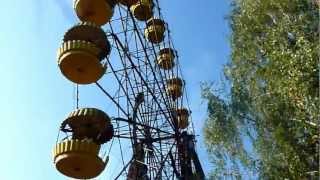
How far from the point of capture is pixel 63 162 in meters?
11.7

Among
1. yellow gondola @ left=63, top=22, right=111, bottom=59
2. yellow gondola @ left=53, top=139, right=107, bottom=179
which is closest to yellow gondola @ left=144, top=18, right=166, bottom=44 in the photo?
yellow gondola @ left=63, top=22, right=111, bottom=59

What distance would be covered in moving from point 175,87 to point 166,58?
47.3 inches

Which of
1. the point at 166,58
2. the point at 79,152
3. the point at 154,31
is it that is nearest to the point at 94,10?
the point at 79,152

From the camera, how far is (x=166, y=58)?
802 inches

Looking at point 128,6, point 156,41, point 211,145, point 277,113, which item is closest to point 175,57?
point 156,41

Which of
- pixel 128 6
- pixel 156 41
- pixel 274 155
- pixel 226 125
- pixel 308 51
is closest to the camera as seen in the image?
pixel 308 51

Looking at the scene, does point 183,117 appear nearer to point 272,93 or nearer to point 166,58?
point 166,58

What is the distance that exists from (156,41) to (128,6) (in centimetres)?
370

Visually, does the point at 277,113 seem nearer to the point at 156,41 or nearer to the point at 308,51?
the point at 308,51

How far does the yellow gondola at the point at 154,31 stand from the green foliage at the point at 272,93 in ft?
10.2

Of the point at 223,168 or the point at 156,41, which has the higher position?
the point at 156,41

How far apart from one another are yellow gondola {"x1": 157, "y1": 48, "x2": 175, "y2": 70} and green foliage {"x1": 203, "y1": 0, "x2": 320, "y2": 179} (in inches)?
152

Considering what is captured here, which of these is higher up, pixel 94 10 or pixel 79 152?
pixel 94 10

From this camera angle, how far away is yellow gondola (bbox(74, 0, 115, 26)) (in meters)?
14.6
